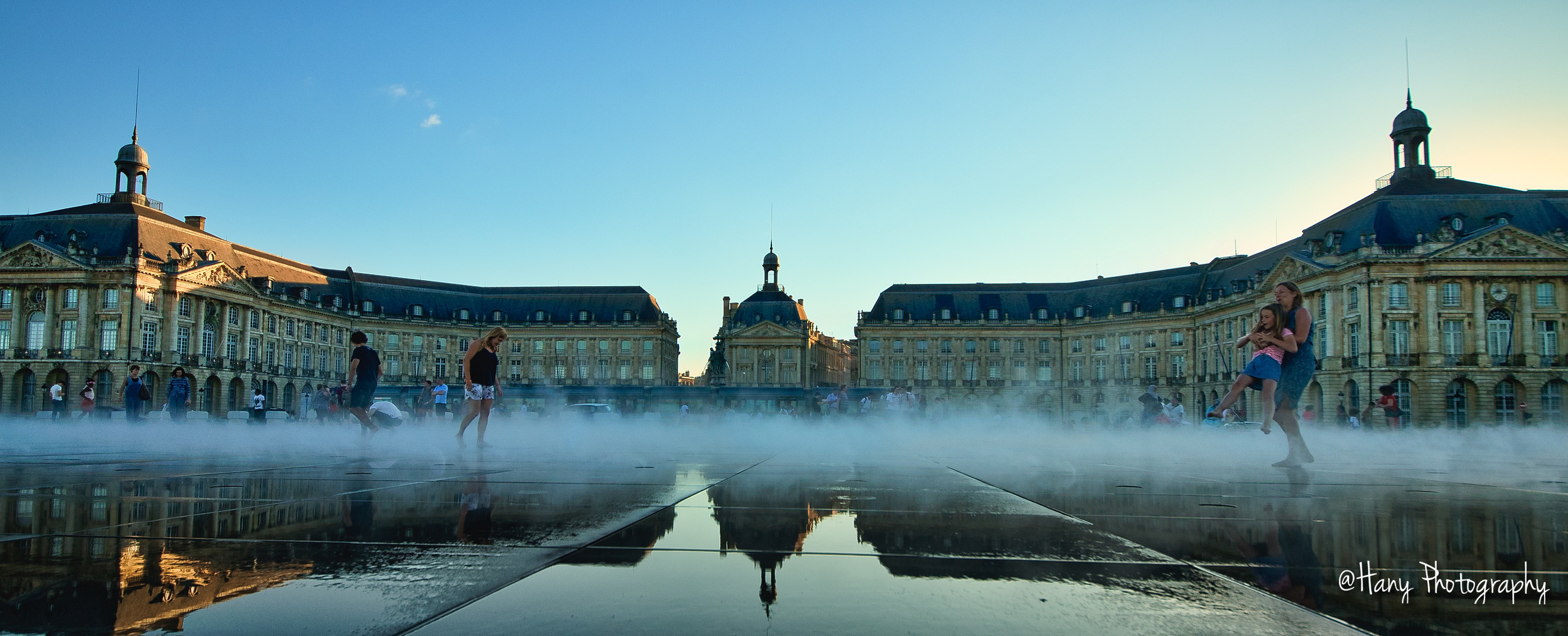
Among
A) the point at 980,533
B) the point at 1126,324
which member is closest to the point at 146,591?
the point at 980,533

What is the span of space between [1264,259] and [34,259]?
97.8 meters

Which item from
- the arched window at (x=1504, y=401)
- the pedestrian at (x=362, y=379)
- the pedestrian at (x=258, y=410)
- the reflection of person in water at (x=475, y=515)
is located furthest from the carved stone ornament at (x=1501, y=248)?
the reflection of person in water at (x=475, y=515)

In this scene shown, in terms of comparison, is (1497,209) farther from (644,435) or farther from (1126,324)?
(644,435)

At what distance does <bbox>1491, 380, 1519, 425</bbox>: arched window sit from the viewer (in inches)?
2266

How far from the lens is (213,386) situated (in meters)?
76.2

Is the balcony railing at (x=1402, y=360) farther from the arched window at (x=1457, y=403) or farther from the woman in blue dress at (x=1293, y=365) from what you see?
the woman in blue dress at (x=1293, y=365)

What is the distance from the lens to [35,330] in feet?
232

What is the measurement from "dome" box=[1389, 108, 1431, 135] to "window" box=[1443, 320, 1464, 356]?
1634cm

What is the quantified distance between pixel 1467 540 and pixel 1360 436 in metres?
20.8

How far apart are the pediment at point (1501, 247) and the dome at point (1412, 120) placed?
12190 mm

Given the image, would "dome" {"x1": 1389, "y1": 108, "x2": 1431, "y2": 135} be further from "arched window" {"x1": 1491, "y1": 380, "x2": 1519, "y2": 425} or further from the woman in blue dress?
the woman in blue dress

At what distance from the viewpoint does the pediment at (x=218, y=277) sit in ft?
242

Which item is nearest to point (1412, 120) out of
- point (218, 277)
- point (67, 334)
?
point (218, 277)

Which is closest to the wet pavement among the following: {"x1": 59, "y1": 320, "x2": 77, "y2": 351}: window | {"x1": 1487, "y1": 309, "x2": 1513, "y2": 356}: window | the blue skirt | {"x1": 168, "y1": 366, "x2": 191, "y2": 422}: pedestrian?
the blue skirt
